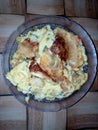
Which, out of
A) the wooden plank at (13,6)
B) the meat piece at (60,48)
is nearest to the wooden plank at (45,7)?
the wooden plank at (13,6)

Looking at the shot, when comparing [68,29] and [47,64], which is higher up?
[68,29]

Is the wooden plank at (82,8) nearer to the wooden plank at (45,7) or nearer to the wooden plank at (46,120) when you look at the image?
the wooden plank at (45,7)

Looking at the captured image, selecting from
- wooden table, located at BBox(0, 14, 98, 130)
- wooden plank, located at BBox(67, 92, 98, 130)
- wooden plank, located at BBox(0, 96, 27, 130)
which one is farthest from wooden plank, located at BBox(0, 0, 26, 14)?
wooden plank, located at BBox(67, 92, 98, 130)

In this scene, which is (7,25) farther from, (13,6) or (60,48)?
(60,48)

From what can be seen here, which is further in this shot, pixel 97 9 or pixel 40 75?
pixel 97 9

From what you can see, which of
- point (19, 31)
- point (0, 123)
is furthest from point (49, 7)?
point (0, 123)

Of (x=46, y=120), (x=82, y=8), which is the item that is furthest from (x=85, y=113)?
(x=82, y=8)

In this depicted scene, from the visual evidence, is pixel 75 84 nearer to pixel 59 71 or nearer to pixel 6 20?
pixel 59 71
